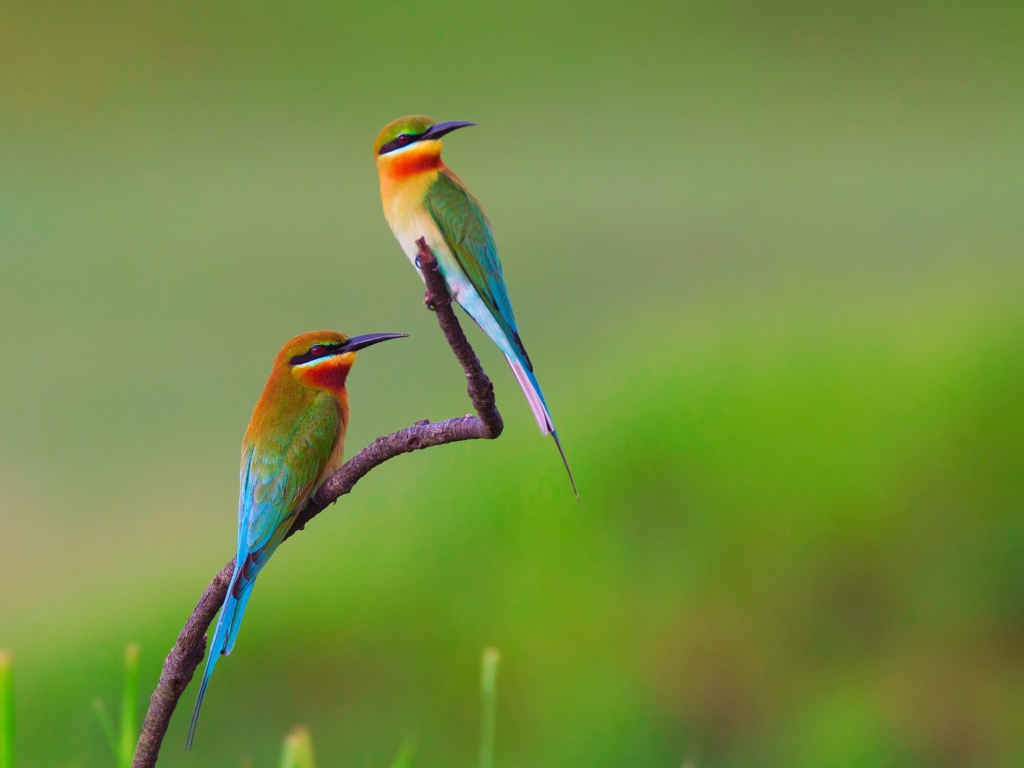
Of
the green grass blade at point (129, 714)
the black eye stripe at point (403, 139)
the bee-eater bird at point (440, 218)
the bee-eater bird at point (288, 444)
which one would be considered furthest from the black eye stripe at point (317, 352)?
the green grass blade at point (129, 714)

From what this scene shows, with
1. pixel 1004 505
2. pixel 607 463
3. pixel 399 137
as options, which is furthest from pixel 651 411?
pixel 399 137

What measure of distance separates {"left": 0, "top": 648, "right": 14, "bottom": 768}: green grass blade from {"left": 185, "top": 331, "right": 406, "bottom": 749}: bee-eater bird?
10.3 inches

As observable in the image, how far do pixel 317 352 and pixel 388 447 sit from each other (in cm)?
45

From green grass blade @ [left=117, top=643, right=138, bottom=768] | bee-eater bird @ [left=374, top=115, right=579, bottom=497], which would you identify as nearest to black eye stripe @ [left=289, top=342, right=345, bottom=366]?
bee-eater bird @ [left=374, top=115, right=579, bottom=497]

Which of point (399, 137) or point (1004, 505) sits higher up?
point (399, 137)

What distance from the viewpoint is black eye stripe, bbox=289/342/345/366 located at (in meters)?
1.66

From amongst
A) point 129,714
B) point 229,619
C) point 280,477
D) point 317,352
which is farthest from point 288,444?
point 129,714

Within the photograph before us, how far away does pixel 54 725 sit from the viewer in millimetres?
3920

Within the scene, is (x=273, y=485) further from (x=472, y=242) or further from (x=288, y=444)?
(x=472, y=242)

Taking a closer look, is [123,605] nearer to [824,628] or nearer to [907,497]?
[824,628]

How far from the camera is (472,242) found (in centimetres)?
168

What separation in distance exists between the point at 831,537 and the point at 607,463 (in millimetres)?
937

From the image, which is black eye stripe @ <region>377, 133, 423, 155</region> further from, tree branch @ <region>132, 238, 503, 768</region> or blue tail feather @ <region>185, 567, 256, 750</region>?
blue tail feather @ <region>185, 567, 256, 750</region>

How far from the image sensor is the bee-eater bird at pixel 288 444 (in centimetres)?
141
